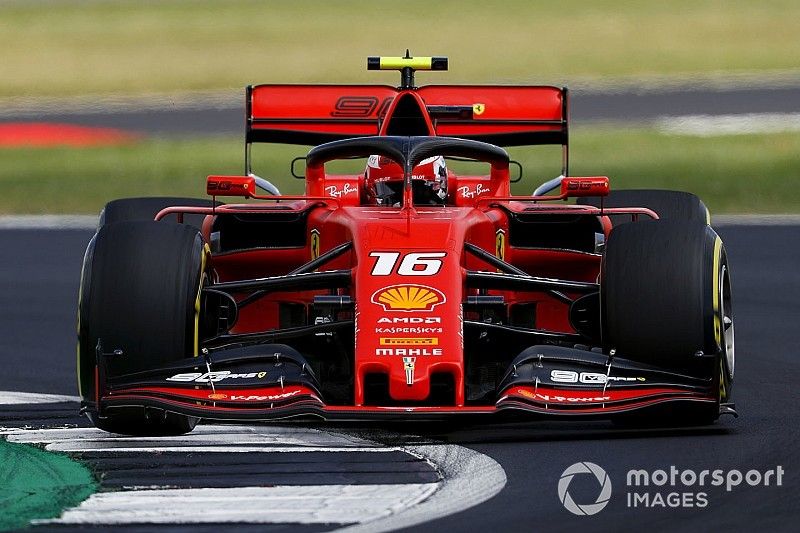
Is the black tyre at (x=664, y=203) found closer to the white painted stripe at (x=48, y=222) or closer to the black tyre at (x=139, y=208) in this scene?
the black tyre at (x=139, y=208)

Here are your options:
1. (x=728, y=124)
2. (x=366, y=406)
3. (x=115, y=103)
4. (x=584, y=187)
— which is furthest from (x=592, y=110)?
(x=366, y=406)

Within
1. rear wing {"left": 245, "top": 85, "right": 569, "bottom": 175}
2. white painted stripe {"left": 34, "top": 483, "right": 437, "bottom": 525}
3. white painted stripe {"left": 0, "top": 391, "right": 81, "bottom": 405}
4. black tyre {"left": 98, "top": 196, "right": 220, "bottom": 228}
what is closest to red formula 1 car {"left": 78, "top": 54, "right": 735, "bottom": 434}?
white painted stripe {"left": 34, "top": 483, "right": 437, "bottom": 525}

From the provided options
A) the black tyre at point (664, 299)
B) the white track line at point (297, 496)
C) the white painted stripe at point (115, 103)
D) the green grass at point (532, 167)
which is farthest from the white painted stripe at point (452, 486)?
the white painted stripe at point (115, 103)

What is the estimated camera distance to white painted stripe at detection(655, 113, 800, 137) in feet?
81.0

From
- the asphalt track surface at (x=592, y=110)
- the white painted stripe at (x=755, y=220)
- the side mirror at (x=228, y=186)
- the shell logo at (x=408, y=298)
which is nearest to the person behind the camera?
the shell logo at (x=408, y=298)

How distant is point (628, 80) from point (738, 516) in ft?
83.1

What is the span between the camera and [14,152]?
2381 centimetres

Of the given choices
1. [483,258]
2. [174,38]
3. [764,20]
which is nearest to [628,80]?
[764,20]

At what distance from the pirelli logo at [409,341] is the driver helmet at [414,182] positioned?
198cm

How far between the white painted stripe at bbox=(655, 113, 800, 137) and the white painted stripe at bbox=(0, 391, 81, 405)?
1627cm

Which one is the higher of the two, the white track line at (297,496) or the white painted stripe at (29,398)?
the white track line at (297,496)

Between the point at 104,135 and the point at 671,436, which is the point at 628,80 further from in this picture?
the point at 671,436

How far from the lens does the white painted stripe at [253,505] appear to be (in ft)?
20.2

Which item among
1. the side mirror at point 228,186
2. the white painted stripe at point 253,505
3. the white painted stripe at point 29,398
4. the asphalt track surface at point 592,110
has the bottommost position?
the white painted stripe at point 29,398
